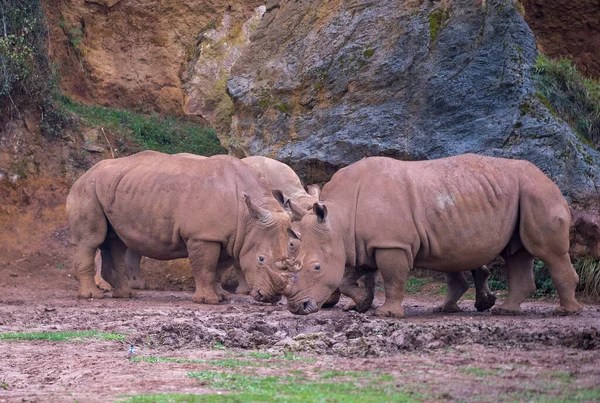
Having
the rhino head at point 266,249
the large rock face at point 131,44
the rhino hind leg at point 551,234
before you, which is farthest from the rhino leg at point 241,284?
the large rock face at point 131,44

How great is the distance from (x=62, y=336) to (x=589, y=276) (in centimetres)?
667

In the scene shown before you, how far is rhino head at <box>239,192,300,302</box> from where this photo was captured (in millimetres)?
10914

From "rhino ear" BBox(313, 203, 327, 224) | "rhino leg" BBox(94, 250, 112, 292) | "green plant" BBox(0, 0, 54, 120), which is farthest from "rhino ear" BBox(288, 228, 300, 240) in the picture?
"green plant" BBox(0, 0, 54, 120)

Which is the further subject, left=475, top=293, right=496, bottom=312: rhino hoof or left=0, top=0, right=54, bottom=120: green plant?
left=0, top=0, right=54, bottom=120: green plant

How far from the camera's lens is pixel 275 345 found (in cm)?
720

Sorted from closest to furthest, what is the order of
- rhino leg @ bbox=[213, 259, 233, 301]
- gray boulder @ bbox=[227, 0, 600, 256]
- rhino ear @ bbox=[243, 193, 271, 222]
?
rhino ear @ bbox=[243, 193, 271, 222] → rhino leg @ bbox=[213, 259, 233, 301] → gray boulder @ bbox=[227, 0, 600, 256]

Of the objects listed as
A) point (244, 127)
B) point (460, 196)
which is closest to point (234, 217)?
point (460, 196)

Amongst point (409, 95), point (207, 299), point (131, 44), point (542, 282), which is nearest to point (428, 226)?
point (542, 282)

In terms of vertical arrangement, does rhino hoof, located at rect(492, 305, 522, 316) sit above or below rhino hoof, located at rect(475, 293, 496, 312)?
above

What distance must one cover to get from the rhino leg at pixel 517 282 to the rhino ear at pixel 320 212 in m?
2.15

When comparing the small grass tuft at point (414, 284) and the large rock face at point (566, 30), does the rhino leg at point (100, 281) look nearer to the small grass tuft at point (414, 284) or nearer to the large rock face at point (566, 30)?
the small grass tuft at point (414, 284)

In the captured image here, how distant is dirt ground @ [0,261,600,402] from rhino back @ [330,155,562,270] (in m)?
0.72

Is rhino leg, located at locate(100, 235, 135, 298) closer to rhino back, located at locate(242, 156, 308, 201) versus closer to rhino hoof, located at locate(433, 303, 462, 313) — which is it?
rhino back, located at locate(242, 156, 308, 201)

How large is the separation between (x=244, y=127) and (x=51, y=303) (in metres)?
5.69
